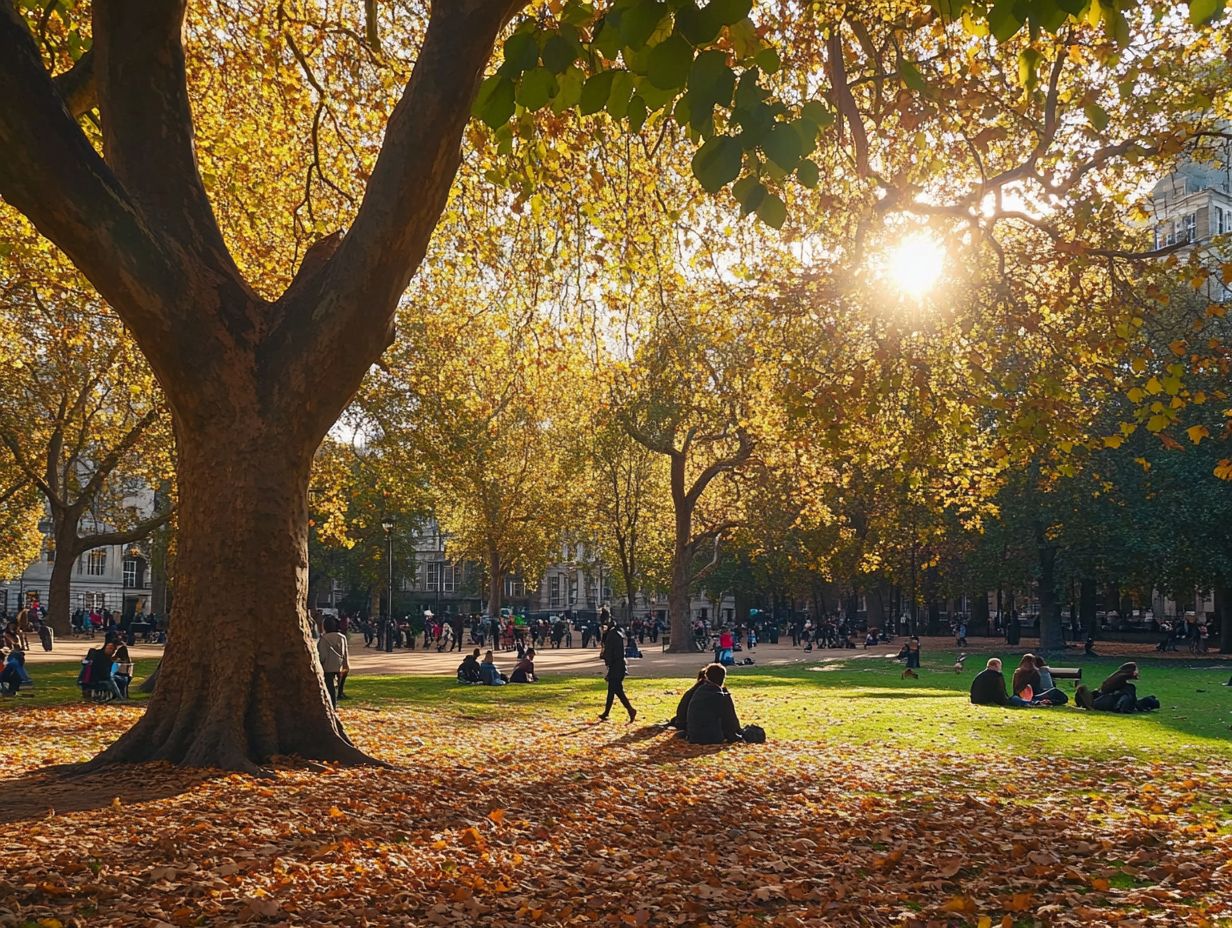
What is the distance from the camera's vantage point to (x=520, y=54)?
4.49 meters

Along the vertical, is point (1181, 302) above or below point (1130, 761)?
above

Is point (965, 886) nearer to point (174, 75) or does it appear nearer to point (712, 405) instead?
point (174, 75)

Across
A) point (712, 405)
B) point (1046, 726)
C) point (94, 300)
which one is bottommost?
point (1046, 726)

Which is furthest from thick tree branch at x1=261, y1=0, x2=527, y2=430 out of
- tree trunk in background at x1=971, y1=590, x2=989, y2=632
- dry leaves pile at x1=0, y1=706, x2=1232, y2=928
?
tree trunk in background at x1=971, y1=590, x2=989, y2=632

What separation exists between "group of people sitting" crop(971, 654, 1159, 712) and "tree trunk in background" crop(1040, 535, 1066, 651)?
22.6m

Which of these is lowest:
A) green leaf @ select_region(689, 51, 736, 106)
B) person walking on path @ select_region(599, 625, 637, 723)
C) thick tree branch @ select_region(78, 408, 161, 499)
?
person walking on path @ select_region(599, 625, 637, 723)

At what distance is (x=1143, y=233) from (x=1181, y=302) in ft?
89.5

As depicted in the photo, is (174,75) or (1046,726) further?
(1046,726)

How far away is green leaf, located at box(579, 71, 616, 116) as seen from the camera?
4.46 m

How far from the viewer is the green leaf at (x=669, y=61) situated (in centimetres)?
398

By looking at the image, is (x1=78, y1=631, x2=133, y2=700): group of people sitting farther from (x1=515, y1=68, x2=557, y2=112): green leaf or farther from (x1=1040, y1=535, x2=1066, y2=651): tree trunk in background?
(x1=1040, y1=535, x2=1066, y2=651): tree trunk in background

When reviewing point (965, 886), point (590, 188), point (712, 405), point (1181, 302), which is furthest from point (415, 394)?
point (1181, 302)

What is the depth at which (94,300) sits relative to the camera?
19.8 meters

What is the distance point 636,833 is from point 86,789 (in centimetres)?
469
